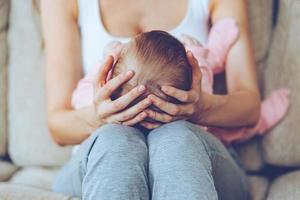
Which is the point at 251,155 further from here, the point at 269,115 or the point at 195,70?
the point at 195,70

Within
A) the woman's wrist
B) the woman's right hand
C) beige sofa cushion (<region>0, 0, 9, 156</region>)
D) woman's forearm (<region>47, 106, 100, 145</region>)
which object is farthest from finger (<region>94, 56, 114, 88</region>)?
beige sofa cushion (<region>0, 0, 9, 156</region>)

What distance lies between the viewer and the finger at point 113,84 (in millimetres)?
1282

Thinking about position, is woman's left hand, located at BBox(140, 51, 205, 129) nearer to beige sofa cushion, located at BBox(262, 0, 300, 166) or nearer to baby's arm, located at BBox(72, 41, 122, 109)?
baby's arm, located at BBox(72, 41, 122, 109)

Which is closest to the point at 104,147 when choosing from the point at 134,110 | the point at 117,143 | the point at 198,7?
the point at 117,143

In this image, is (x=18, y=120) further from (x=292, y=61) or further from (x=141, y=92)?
(x=292, y=61)

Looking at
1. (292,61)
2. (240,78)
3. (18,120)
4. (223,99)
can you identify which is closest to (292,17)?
(292,61)

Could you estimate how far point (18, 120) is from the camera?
180 centimetres

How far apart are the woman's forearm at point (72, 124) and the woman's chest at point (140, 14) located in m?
0.27

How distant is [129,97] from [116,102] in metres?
0.04

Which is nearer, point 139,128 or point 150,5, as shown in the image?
point 139,128

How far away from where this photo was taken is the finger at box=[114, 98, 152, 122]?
4.27ft

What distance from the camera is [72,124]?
1.54m

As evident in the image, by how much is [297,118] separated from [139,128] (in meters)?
0.55

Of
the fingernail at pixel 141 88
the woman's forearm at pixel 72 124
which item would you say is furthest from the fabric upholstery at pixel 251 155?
the fingernail at pixel 141 88
